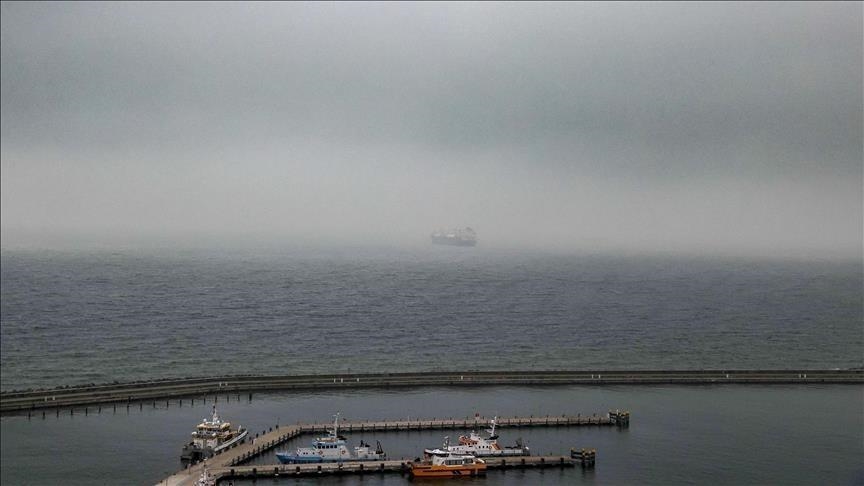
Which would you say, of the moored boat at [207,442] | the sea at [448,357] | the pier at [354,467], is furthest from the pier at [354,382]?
the pier at [354,467]

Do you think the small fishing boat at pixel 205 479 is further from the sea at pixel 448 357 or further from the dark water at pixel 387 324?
the dark water at pixel 387 324

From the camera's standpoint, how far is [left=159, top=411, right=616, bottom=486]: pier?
133 feet

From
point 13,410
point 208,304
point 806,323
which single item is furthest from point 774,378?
point 208,304

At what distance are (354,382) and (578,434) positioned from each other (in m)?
20.0

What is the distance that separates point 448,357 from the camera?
76.4m

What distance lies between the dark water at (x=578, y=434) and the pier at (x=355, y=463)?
2.41 ft

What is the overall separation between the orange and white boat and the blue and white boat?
2.83m

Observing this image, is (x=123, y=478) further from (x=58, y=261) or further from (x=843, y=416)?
(x=58, y=261)

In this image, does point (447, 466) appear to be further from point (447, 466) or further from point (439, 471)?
point (439, 471)

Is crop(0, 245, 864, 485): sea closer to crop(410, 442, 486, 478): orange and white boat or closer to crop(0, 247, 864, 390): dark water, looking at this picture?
crop(0, 247, 864, 390): dark water

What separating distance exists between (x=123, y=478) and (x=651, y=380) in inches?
1686

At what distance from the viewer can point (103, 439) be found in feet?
150

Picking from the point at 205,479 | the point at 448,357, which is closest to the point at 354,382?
the point at 448,357

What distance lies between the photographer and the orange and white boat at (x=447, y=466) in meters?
41.3
